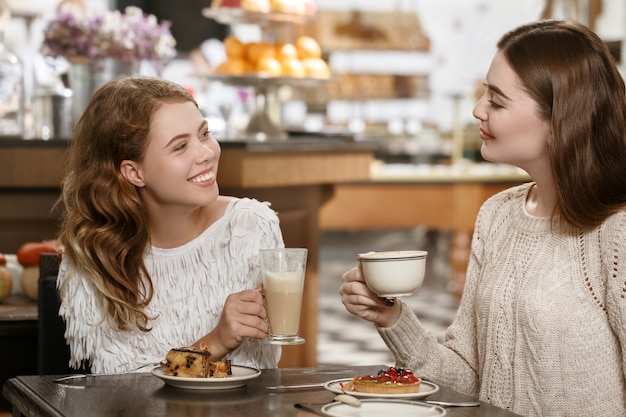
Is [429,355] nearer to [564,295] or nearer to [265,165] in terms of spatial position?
[564,295]

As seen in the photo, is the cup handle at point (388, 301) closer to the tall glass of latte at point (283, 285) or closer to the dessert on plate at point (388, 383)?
the tall glass of latte at point (283, 285)

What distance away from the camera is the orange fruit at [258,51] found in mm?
5344

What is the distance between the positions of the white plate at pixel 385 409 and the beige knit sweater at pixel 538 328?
0.56 meters

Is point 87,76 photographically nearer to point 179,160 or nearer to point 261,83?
point 261,83

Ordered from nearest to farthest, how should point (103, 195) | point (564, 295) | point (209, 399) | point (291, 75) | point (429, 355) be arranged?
point (209, 399) < point (564, 295) < point (429, 355) < point (103, 195) < point (291, 75)

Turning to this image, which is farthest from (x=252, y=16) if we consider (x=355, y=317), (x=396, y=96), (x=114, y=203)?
(x=396, y=96)

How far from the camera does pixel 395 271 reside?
6.58 feet

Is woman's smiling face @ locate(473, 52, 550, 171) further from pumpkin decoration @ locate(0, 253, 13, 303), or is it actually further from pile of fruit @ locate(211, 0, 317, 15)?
pile of fruit @ locate(211, 0, 317, 15)

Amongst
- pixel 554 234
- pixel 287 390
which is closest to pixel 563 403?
pixel 554 234

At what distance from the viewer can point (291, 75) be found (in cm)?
532

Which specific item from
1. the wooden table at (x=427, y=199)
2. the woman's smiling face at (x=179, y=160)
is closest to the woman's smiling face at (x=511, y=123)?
the woman's smiling face at (x=179, y=160)

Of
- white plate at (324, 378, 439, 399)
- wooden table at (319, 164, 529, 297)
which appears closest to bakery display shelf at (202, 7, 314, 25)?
wooden table at (319, 164, 529, 297)

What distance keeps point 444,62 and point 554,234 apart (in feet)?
28.1

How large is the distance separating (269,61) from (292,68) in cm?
13
